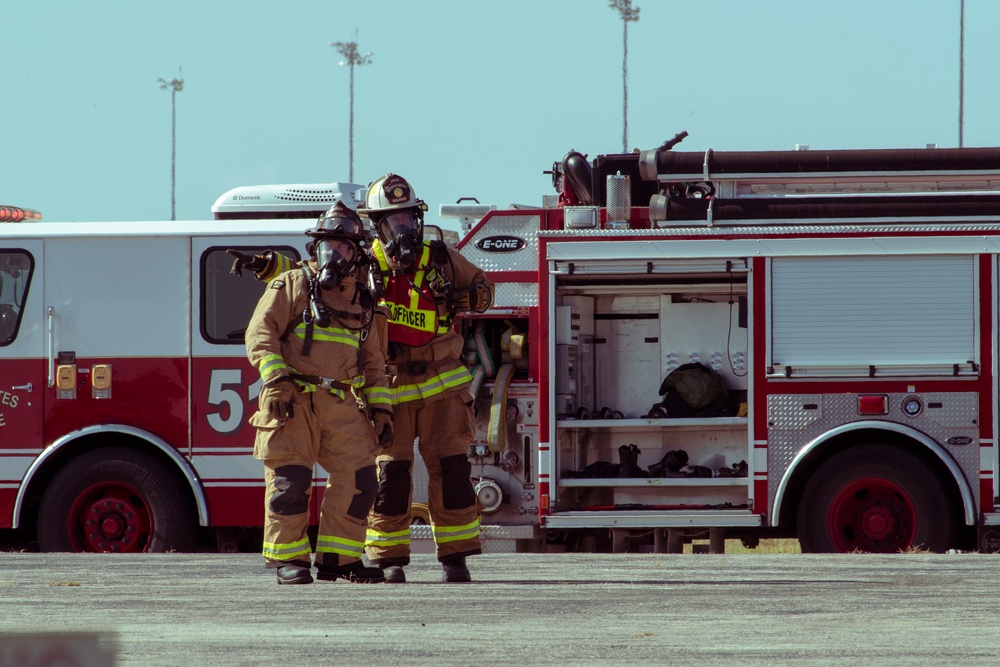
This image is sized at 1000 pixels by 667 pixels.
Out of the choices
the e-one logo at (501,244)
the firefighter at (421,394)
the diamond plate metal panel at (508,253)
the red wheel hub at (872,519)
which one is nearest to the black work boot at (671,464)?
the red wheel hub at (872,519)

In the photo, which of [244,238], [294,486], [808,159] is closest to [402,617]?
[294,486]

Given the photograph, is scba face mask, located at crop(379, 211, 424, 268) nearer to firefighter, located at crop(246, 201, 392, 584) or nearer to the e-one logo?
firefighter, located at crop(246, 201, 392, 584)

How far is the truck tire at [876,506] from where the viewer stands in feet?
27.5

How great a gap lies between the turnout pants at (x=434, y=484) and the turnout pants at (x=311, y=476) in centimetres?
17

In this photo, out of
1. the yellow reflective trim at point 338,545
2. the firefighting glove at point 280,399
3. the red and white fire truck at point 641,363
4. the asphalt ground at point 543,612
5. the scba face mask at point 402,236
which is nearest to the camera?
the asphalt ground at point 543,612

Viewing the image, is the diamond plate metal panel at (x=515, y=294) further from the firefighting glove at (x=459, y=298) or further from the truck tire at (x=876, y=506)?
the firefighting glove at (x=459, y=298)

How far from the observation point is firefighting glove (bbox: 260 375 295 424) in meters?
5.95

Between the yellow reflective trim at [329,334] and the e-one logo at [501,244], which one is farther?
the e-one logo at [501,244]

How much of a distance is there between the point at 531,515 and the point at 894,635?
4275 millimetres

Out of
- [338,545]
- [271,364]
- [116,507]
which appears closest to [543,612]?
[338,545]

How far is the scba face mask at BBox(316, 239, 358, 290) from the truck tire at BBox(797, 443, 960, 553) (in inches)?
140

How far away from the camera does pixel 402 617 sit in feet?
16.4

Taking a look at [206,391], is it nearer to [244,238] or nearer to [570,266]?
[244,238]

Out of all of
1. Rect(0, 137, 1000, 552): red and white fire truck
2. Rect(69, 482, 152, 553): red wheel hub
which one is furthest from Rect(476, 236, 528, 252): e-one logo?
Rect(69, 482, 152, 553): red wheel hub
